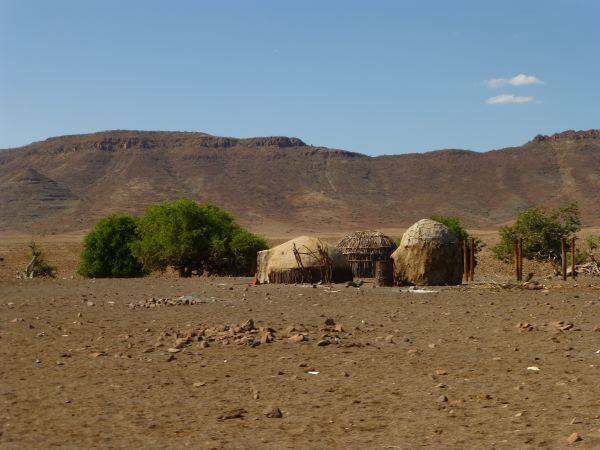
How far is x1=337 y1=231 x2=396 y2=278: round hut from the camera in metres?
28.0

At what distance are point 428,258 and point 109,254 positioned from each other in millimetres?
15222

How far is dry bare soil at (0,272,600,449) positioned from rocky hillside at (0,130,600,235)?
286 feet

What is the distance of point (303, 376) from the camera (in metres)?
9.19

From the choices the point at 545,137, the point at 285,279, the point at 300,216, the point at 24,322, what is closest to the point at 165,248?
the point at 285,279

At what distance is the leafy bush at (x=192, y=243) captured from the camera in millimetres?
30859

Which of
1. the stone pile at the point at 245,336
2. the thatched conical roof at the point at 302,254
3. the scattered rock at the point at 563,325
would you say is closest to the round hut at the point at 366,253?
the thatched conical roof at the point at 302,254

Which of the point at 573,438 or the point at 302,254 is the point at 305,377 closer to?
the point at 573,438

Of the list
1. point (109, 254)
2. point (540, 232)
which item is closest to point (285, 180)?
point (109, 254)

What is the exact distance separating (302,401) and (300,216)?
105030 millimetres

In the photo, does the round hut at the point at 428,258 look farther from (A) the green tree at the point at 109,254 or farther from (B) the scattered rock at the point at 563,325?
(A) the green tree at the point at 109,254

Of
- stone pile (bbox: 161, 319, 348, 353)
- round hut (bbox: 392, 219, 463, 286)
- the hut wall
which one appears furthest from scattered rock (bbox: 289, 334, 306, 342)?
the hut wall

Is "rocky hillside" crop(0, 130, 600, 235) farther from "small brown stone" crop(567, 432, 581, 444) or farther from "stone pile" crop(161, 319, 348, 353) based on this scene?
"small brown stone" crop(567, 432, 581, 444)

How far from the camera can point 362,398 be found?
809cm

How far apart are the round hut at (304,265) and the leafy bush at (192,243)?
5.95m
